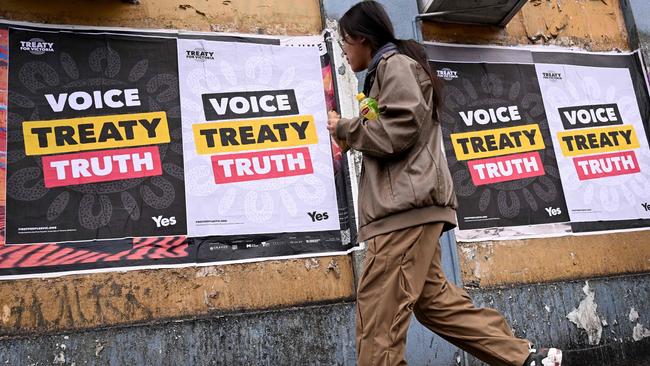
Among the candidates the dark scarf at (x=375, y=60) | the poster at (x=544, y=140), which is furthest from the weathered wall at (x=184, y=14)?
the dark scarf at (x=375, y=60)

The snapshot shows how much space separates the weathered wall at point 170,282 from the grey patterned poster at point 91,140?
0.59ft

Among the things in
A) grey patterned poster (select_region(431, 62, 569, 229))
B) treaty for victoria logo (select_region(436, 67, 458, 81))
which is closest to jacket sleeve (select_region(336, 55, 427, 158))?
grey patterned poster (select_region(431, 62, 569, 229))

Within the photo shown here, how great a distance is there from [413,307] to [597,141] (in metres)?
3.04

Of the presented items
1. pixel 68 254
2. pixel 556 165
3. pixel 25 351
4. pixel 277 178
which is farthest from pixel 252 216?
pixel 556 165

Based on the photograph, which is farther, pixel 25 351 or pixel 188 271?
pixel 188 271

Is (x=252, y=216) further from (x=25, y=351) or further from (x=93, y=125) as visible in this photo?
(x=25, y=351)

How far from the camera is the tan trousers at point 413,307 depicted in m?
2.30

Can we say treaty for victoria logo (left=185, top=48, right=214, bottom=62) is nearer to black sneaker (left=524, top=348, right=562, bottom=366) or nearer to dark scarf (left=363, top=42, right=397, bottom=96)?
dark scarf (left=363, top=42, right=397, bottom=96)

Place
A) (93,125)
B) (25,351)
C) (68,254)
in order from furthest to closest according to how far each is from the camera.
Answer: (93,125) → (68,254) → (25,351)

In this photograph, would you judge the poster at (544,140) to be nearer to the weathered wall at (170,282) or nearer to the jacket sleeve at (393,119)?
the weathered wall at (170,282)

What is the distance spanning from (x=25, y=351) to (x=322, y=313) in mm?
1585

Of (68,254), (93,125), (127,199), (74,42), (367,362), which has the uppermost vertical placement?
(74,42)

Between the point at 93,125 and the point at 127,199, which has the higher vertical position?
the point at 93,125

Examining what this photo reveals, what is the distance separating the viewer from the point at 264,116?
3865mm
